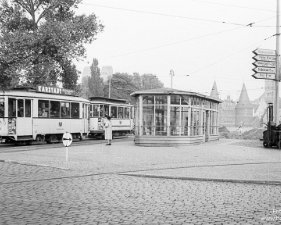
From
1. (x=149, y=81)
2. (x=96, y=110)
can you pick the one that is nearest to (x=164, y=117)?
(x=96, y=110)

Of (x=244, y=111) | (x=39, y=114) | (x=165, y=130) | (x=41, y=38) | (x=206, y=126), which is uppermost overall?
(x=41, y=38)

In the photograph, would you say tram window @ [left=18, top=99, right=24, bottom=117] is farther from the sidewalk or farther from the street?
the street

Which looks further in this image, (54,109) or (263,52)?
(54,109)

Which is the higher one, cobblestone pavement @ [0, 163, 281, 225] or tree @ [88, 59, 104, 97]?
tree @ [88, 59, 104, 97]

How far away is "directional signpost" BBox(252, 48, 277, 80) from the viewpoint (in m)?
19.2

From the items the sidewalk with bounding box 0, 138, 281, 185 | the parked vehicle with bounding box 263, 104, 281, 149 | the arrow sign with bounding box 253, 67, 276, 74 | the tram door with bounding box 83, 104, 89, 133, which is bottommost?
the sidewalk with bounding box 0, 138, 281, 185

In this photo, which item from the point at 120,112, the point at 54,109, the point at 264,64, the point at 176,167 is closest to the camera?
the point at 176,167

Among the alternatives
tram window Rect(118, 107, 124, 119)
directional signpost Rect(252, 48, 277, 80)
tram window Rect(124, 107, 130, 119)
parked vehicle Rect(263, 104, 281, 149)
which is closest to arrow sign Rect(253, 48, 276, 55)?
directional signpost Rect(252, 48, 277, 80)

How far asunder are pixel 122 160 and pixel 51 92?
13.0 m

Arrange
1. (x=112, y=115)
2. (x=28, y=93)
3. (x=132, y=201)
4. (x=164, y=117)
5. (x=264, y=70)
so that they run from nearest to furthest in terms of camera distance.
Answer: (x=132, y=201) < (x=264, y=70) < (x=164, y=117) < (x=28, y=93) < (x=112, y=115)

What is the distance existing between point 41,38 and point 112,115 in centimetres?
819

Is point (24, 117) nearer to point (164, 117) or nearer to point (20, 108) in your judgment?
point (20, 108)

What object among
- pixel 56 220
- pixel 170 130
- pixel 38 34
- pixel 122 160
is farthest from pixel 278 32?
pixel 56 220

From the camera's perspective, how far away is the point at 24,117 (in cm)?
2361
